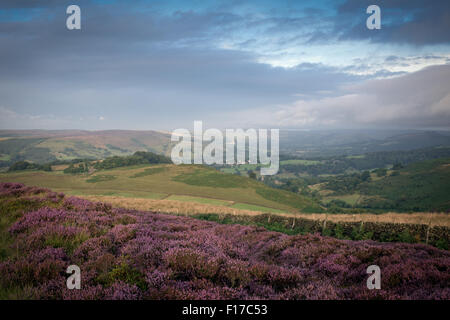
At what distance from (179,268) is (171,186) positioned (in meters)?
73.4

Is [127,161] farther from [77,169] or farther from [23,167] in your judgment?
[23,167]

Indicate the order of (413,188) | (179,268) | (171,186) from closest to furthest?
1. (179,268)
2. (171,186)
3. (413,188)

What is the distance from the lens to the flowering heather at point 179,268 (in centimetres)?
436

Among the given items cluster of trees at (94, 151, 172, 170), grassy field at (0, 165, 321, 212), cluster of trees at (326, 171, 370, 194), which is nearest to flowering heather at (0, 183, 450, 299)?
grassy field at (0, 165, 321, 212)

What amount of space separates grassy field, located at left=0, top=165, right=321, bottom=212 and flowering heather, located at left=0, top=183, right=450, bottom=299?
170ft

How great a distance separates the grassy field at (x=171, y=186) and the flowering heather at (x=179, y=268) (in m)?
51.9

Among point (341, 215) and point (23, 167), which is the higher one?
point (341, 215)

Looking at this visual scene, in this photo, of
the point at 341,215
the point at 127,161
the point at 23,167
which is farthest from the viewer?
the point at 127,161

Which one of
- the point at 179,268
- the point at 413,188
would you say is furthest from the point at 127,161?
the point at 413,188

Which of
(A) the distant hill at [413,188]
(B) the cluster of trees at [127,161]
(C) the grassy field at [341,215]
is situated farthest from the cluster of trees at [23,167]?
(A) the distant hill at [413,188]

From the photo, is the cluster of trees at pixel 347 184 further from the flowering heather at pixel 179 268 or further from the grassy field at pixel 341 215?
the flowering heather at pixel 179 268

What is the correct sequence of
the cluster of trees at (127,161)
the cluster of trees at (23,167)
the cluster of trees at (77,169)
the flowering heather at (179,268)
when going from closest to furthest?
the flowering heather at (179,268) < the cluster of trees at (23,167) < the cluster of trees at (77,169) < the cluster of trees at (127,161)

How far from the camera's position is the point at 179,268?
17.1ft
